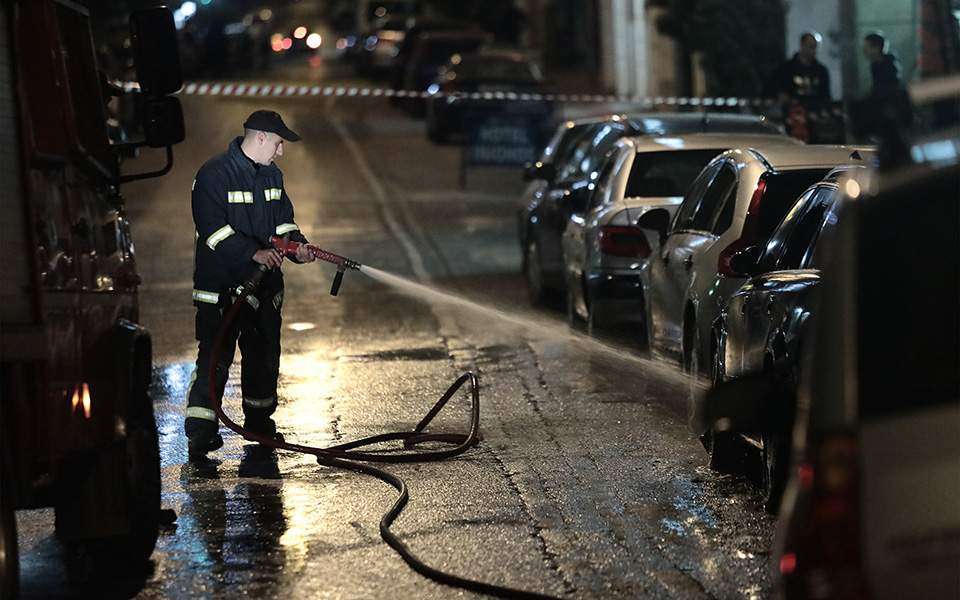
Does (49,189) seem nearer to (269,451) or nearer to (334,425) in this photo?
(269,451)

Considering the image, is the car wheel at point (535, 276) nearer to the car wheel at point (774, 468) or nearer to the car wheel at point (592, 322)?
the car wheel at point (592, 322)

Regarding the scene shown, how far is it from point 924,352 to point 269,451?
6.29 m

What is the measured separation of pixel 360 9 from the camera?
63938mm

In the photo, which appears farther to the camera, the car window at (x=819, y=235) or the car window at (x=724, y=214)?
the car window at (x=724, y=214)

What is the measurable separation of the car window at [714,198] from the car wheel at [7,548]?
5.88 meters

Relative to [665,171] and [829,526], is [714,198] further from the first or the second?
→ [829,526]

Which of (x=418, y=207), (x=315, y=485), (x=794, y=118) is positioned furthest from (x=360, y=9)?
(x=315, y=485)

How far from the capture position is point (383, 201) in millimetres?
25781

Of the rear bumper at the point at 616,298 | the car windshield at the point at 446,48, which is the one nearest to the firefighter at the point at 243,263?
the rear bumper at the point at 616,298

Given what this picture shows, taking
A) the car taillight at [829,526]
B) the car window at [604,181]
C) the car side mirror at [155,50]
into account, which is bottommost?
the car window at [604,181]

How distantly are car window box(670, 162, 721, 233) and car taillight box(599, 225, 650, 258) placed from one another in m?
1.29

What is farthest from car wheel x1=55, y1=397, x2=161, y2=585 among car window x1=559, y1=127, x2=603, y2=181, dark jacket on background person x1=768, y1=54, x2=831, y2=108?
dark jacket on background person x1=768, y1=54, x2=831, y2=108

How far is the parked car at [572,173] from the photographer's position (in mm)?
15430

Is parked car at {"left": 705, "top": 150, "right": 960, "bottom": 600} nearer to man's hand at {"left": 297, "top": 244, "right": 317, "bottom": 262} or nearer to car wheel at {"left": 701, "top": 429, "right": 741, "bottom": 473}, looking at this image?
car wheel at {"left": 701, "top": 429, "right": 741, "bottom": 473}
